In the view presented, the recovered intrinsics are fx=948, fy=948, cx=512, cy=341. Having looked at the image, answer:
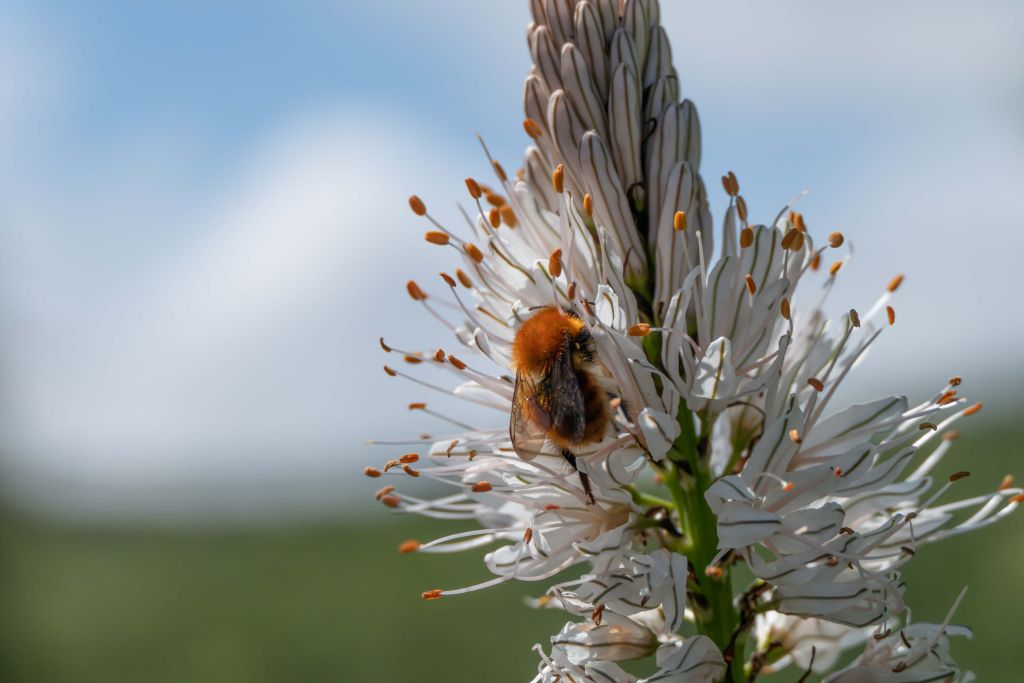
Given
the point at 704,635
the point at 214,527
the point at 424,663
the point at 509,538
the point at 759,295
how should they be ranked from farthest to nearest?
the point at 214,527 < the point at 424,663 < the point at 509,538 < the point at 759,295 < the point at 704,635

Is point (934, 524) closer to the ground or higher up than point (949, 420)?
closer to the ground

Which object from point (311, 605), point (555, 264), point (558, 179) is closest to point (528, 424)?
point (555, 264)

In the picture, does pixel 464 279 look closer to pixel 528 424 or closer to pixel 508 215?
pixel 508 215

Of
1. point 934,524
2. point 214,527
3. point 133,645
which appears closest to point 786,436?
point 934,524

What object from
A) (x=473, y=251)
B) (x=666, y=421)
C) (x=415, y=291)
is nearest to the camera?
(x=666, y=421)

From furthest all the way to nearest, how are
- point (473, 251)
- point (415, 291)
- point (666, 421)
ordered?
point (415, 291) < point (473, 251) < point (666, 421)

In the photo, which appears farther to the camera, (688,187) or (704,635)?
(688,187)

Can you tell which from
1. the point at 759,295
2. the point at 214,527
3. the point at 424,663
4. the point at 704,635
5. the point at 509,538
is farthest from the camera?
the point at 214,527

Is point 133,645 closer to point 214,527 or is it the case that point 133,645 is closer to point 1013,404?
point 214,527
